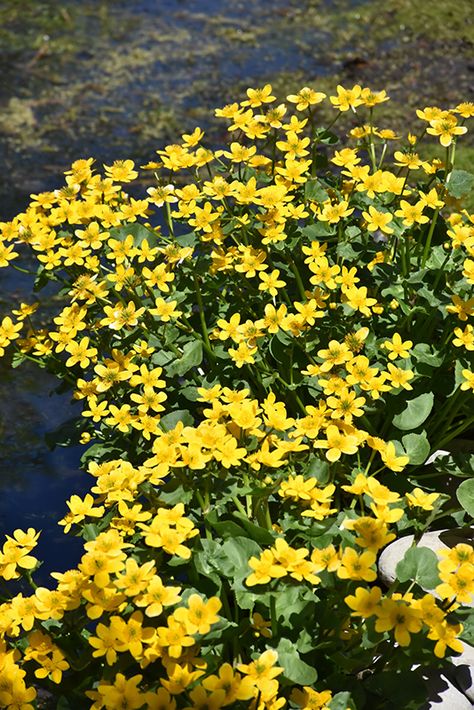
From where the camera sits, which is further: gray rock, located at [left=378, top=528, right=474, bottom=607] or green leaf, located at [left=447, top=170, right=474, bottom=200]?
green leaf, located at [left=447, top=170, right=474, bottom=200]

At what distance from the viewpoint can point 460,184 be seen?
104 inches

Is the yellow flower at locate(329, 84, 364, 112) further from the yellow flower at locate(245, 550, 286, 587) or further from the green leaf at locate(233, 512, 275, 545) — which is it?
the yellow flower at locate(245, 550, 286, 587)

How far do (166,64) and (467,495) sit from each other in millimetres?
5089

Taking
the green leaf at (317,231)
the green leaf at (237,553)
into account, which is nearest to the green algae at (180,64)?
the green leaf at (317,231)

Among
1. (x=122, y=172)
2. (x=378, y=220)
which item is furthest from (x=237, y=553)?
(x=122, y=172)

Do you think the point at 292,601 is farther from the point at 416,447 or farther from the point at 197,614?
the point at 416,447

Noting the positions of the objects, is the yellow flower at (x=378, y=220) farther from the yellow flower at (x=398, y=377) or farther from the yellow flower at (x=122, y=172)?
the yellow flower at (x=122, y=172)

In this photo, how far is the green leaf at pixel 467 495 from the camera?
222 cm

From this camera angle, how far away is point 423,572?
6.40 feet

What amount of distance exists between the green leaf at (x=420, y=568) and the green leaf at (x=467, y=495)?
0.29m

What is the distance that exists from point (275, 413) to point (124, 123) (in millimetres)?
4129

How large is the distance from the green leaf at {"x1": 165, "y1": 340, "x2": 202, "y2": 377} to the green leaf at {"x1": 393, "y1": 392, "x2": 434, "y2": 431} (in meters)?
0.56

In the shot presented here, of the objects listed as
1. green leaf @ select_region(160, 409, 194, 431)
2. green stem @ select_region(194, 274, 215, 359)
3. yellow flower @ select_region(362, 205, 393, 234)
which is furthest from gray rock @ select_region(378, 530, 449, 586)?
yellow flower @ select_region(362, 205, 393, 234)

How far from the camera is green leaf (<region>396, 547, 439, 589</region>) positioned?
194cm
